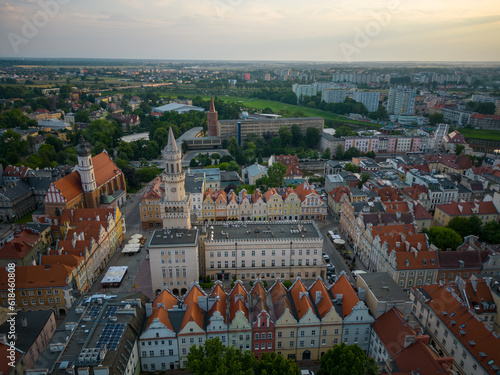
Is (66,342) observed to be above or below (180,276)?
above

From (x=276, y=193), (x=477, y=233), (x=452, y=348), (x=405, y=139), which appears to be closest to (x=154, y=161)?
(x=276, y=193)

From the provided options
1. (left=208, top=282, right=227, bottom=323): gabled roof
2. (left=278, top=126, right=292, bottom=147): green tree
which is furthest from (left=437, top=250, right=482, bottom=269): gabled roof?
(left=278, top=126, right=292, bottom=147): green tree

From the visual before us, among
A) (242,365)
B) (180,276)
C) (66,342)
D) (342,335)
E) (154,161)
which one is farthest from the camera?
(154,161)

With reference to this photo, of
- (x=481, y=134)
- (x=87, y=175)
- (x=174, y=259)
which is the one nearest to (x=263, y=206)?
(x=174, y=259)

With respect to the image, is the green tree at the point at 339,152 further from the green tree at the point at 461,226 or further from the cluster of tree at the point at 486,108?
the cluster of tree at the point at 486,108

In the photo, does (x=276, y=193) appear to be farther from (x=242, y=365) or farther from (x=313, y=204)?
(x=242, y=365)

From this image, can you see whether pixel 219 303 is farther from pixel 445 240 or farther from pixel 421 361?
pixel 445 240
